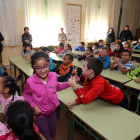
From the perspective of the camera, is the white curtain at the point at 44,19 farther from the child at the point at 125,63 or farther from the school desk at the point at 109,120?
the school desk at the point at 109,120

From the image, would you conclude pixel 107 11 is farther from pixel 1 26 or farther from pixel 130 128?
pixel 130 128

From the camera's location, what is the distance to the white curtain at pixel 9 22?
16.2 feet

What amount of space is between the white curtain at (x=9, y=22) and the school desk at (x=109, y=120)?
4.80m

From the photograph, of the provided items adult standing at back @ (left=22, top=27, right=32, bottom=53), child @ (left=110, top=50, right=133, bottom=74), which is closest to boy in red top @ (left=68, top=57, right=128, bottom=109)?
child @ (left=110, top=50, right=133, bottom=74)

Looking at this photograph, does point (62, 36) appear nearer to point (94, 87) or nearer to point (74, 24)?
point (74, 24)

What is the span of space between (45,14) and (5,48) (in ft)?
7.37

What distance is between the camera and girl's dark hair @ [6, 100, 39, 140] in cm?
77

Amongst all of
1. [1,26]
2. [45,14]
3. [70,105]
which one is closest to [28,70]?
[70,105]

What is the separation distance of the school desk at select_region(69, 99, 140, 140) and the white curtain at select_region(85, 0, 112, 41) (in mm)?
6651

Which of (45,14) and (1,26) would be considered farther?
(45,14)

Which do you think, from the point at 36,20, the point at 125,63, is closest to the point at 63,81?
the point at 125,63

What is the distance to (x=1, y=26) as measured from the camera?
501 cm

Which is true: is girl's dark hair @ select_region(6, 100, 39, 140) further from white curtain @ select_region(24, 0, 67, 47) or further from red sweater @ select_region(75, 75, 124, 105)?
white curtain @ select_region(24, 0, 67, 47)

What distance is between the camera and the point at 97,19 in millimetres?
7883
